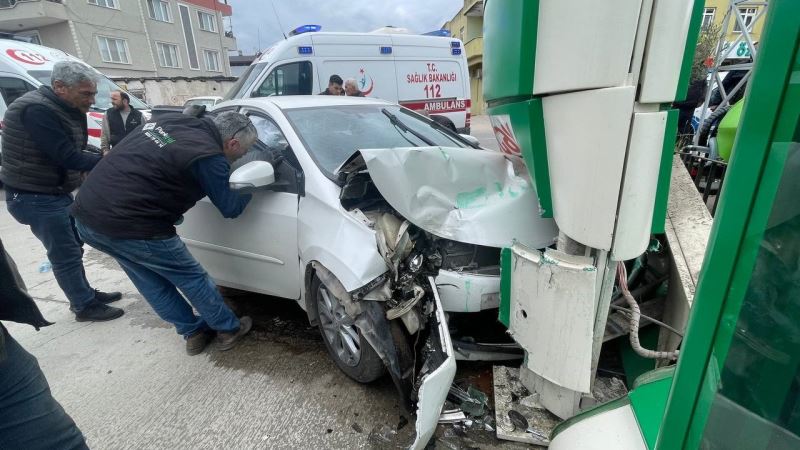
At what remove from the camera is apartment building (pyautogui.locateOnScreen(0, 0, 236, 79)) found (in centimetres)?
1847

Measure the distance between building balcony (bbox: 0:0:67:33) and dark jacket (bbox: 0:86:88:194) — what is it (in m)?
21.6

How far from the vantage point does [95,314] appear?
3260 millimetres

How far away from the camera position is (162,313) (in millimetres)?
2689

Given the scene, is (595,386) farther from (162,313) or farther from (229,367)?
(162,313)

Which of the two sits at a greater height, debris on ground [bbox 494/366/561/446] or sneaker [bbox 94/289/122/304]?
debris on ground [bbox 494/366/561/446]

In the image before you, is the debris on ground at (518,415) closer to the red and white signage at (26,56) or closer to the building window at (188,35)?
the red and white signage at (26,56)

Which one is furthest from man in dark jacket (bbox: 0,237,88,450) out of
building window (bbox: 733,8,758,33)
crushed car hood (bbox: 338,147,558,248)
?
building window (bbox: 733,8,758,33)

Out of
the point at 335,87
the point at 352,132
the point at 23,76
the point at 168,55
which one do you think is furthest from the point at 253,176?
the point at 168,55

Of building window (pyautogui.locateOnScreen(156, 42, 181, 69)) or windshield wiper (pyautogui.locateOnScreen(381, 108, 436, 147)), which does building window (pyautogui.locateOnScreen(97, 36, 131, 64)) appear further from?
windshield wiper (pyautogui.locateOnScreen(381, 108, 436, 147))

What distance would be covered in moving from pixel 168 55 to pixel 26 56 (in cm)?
1789

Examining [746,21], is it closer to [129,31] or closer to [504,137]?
[504,137]

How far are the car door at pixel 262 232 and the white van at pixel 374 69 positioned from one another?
456 cm

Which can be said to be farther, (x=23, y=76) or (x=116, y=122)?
(x=23, y=76)

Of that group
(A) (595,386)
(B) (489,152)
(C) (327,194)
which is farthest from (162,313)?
(A) (595,386)
